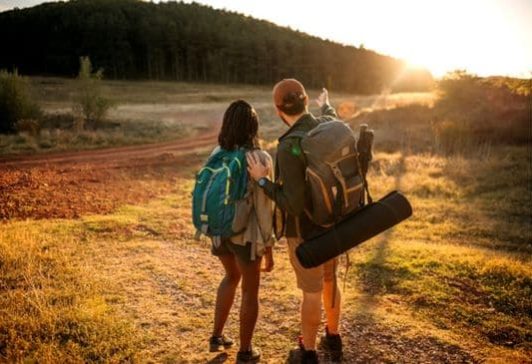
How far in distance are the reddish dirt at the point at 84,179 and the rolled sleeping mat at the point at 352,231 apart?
7.78 meters

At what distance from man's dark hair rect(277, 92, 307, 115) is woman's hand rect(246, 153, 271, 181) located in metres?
0.43

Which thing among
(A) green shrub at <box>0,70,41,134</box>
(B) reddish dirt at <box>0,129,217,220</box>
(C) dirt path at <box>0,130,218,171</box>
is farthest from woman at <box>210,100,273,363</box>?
(A) green shrub at <box>0,70,41,134</box>

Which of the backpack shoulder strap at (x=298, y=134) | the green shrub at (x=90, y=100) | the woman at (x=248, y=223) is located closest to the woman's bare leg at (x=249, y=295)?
the woman at (x=248, y=223)

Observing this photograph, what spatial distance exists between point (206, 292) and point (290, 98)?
11.3ft

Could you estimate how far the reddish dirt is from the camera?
10.2 metres

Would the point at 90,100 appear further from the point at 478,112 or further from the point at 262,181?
the point at 262,181

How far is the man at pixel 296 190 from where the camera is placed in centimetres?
322

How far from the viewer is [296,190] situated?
3.20 m

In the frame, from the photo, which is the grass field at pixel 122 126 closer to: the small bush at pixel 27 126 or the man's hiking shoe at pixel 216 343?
the small bush at pixel 27 126

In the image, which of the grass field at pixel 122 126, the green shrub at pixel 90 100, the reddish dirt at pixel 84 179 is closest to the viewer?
the reddish dirt at pixel 84 179

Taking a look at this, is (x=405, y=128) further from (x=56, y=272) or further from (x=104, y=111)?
(x=56, y=272)

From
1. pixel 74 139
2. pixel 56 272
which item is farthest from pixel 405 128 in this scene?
pixel 56 272

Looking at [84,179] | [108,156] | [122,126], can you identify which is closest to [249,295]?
[84,179]

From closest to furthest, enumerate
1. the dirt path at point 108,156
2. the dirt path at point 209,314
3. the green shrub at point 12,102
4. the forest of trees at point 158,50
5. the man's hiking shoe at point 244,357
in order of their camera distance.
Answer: the man's hiking shoe at point 244,357 → the dirt path at point 209,314 → the dirt path at point 108,156 → the green shrub at point 12,102 → the forest of trees at point 158,50
